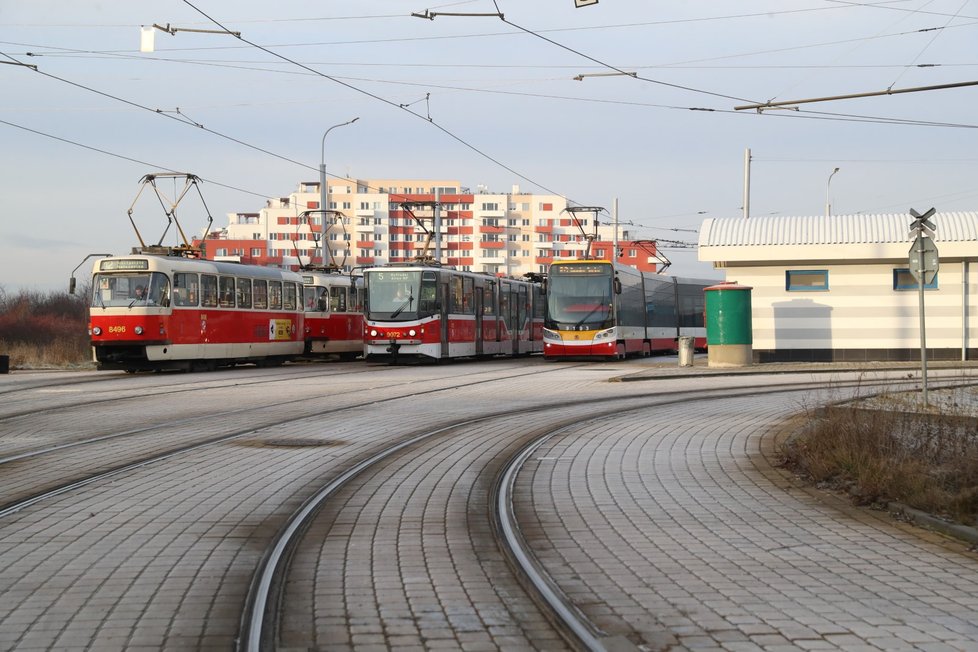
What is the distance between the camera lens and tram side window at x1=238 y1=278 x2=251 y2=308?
Answer: 34719 millimetres

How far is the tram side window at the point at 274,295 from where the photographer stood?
3688 cm

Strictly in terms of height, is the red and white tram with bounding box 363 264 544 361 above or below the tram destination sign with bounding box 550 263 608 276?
below

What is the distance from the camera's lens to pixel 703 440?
14703mm

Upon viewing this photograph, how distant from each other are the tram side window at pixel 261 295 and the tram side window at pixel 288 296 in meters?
1.47

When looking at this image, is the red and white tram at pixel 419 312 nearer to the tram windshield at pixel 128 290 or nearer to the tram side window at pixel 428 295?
the tram side window at pixel 428 295

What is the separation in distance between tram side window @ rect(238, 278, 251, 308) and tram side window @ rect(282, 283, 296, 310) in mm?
2699

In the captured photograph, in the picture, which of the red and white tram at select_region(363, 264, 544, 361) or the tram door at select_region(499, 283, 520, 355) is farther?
the tram door at select_region(499, 283, 520, 355)

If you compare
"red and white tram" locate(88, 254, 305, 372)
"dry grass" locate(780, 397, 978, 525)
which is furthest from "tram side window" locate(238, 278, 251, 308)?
"dry grass" locate(780, 397, 978, 525)

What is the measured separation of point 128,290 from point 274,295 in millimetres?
7641

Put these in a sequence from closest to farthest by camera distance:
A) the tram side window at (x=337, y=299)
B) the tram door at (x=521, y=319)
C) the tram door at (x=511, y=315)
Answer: the tram side window at (x=337, y=299) < the tram door at (x=511, y=315) < the tram door at (x=521, y=319)

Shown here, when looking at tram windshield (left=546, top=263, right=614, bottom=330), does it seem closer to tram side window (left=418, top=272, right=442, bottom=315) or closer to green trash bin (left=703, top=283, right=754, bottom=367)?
tram side window (left=418, top=272, right=442, bottom=315)

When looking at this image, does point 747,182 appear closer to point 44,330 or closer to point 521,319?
point 521,319

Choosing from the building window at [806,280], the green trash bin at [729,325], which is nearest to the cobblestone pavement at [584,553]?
the green trash bin at [729,325]

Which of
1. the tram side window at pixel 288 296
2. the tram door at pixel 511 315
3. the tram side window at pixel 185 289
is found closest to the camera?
the tram side window at pixel 185 289
